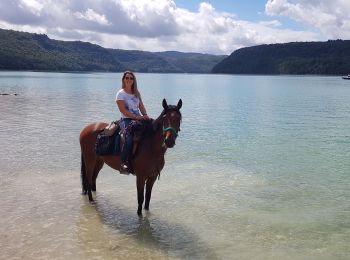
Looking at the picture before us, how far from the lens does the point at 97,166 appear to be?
408 inches

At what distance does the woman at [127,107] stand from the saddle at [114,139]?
5.2 inches

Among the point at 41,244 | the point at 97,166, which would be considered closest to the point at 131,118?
the point at 97,166

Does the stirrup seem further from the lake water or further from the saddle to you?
the lake water

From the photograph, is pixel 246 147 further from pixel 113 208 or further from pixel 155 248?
pixel 155 248

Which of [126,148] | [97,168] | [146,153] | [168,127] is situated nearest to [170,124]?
[168,127]

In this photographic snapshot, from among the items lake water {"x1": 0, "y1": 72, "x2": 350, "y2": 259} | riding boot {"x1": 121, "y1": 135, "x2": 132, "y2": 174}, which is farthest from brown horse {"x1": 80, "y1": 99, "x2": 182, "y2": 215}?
lake water {"x1": 0, "y1": 72, "x2": 350, "y2": 259}

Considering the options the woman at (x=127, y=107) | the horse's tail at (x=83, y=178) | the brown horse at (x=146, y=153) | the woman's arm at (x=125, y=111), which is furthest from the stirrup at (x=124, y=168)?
the horse's tail at (x=83, y=178)

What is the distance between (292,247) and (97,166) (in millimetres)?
5082

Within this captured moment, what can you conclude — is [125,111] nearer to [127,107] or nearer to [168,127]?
[127,107]

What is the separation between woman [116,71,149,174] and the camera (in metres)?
8.62

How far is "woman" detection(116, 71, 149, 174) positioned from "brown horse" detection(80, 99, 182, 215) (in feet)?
0.66

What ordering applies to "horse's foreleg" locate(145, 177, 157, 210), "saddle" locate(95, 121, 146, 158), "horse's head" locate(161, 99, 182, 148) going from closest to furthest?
"horse's head" locate(161, 99, 182, 148)
"saddle" locate(95, 121, 146, 158)
"horse's foreleg" locate(145, 177, 157, 210)

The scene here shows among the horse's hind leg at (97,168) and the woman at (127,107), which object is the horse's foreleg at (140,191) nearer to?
the woman at (127,107)

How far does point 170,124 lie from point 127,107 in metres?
1.52
